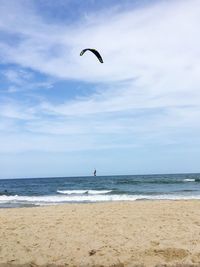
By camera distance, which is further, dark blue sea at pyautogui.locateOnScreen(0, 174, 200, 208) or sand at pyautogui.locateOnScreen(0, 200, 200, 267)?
dark blue sea at pyautogui.locateOnScreen(0, 174, 200, 208)

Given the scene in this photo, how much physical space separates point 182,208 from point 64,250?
20.3 ft

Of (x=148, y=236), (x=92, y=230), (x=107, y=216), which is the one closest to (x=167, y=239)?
(x=148, y=236)

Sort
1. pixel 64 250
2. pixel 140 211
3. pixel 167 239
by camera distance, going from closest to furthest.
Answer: pixel 64 250, pixel 167 239, pixel 140 211

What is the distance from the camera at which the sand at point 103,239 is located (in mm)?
7441

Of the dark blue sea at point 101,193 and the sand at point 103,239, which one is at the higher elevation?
the dark blue sea at point 101,193

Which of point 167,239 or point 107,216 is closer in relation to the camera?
point 167,239

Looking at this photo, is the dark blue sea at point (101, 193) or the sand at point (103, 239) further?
the dark blue sea at point (101, 193)

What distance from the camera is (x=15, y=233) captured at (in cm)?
973

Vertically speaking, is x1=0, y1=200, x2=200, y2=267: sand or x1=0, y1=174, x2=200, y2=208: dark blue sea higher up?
x1=0, y1=174, x2=200, y2=208: dark blue sea

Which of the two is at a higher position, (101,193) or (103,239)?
(101,193)

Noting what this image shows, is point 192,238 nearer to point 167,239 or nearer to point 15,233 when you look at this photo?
point 167,239

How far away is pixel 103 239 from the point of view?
28.9ft

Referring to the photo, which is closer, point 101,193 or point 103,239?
point 103,239

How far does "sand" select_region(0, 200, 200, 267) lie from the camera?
24.4ft
